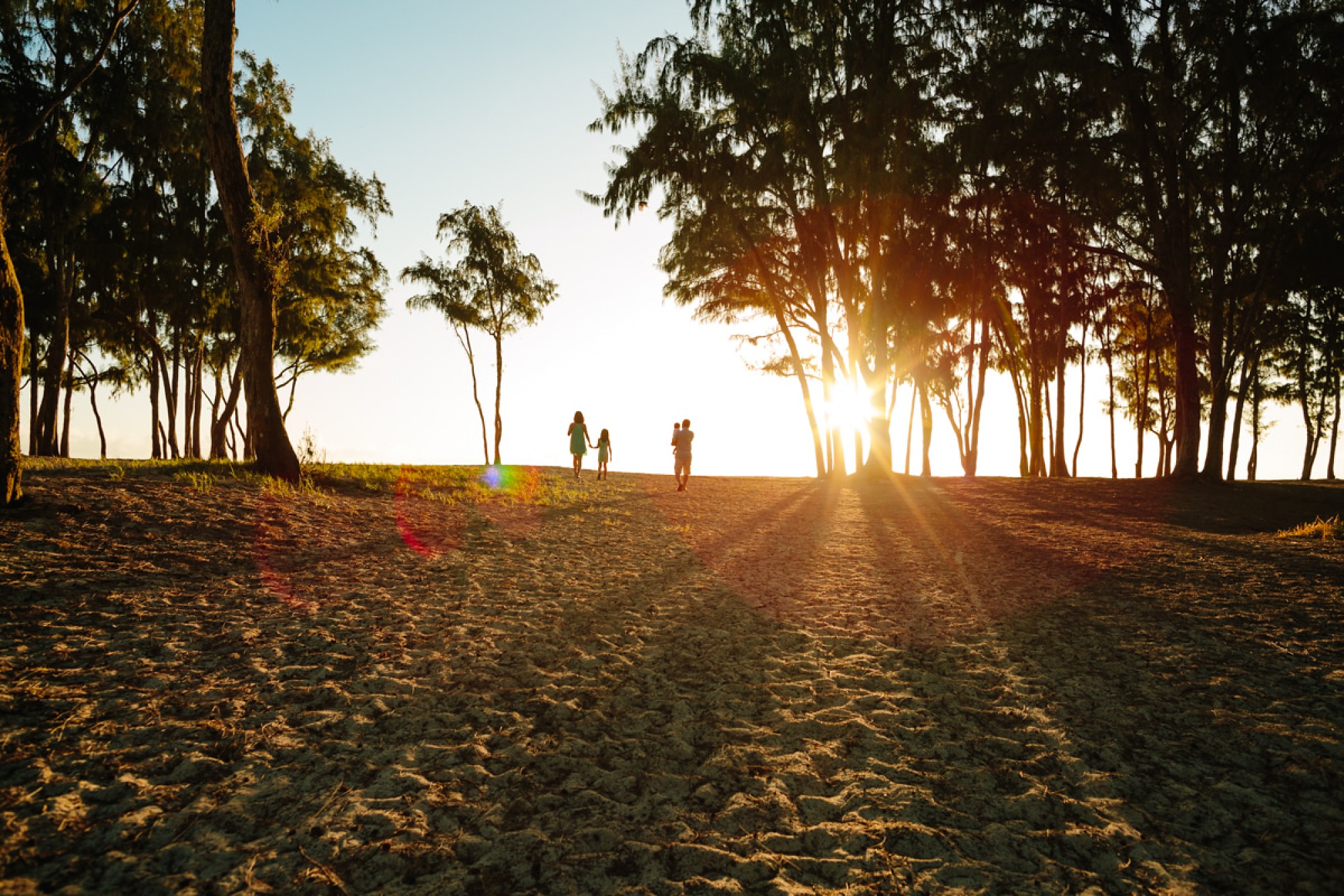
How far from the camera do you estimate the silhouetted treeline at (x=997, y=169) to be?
60.1 ft

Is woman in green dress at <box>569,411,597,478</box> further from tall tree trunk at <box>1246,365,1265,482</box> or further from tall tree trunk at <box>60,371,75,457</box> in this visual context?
tall tree trunk at <box>1246,365,1265,482</box>

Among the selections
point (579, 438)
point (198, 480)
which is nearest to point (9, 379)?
point (198, 480)

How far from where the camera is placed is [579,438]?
21750mm

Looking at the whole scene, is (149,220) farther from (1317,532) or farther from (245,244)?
(1317,532)

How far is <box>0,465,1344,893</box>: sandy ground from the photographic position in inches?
116

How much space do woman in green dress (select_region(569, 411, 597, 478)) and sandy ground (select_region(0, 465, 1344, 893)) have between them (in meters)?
12.5

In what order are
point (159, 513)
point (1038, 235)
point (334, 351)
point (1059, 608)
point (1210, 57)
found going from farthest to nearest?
1. point (334, 351)
2. point (1038, 235)
3. point (1210, 57)
4. point (159, 513)
5. point (1059, 608)

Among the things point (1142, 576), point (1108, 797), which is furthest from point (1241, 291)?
point (1108, 797)

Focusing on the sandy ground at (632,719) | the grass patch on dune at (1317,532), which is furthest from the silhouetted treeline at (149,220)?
the grass patch on dune at (1317,532)

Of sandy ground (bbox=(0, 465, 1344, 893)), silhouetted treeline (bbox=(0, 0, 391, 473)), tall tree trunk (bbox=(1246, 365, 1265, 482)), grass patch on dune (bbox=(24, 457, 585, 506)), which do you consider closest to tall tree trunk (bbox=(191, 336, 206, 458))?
silhouetted treeline (bbox=(0, 0, 391, 473))

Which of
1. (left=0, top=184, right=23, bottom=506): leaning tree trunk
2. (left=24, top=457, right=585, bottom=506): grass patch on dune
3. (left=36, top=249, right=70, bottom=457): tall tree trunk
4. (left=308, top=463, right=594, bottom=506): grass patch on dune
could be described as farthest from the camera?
(left=36, top=249, right=70, bottom=457): tall tree trunk

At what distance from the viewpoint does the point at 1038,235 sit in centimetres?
2186

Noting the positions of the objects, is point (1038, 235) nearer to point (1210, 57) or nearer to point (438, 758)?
point (1210, 57)

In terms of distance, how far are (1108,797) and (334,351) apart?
35.0 m
